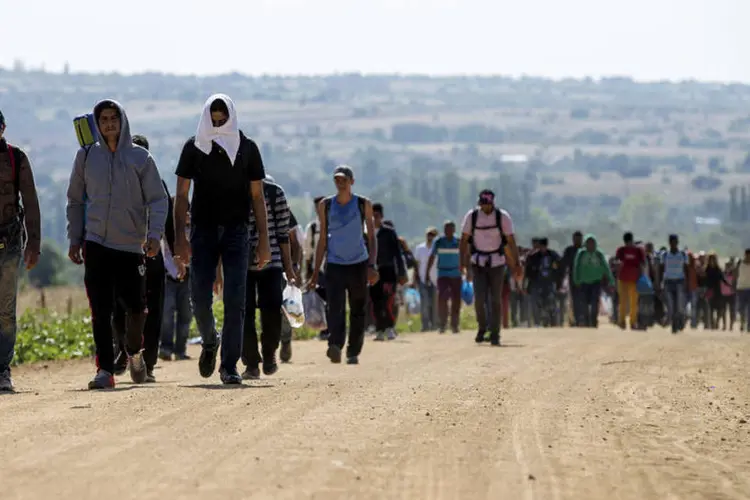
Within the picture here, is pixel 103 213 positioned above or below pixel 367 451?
above

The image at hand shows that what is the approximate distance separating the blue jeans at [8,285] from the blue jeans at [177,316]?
557 cm

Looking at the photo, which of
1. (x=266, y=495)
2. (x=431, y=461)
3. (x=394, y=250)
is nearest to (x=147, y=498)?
(x=266, y=495)

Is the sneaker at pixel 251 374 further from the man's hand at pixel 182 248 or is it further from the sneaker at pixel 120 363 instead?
the man's hand at pixel 182 248

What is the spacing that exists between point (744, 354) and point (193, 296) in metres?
9.14

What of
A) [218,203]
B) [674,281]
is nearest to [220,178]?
[218,203]

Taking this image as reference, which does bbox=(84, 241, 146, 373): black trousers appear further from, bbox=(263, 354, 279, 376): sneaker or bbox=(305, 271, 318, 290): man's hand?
bbox=(305, 271, 318, 290): man's hand

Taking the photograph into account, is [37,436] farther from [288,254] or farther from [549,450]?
[288,254]

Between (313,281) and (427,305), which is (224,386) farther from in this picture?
(427,305)

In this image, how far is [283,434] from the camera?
29.2 feet

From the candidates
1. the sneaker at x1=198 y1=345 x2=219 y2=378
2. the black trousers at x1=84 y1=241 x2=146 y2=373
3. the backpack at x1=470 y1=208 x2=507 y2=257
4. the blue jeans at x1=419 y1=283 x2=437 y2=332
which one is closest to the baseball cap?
the sneaker at x1=198 y1=345 x2=219 y2=378

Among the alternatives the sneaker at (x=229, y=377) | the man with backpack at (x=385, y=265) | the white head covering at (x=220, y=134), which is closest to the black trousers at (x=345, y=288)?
the sneaker at (x=229, y=377)

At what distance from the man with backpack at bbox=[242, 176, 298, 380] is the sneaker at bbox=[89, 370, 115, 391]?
169 centimetres

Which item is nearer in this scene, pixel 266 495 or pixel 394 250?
pixel 266 495

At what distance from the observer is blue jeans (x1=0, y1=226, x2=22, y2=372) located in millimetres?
12086
